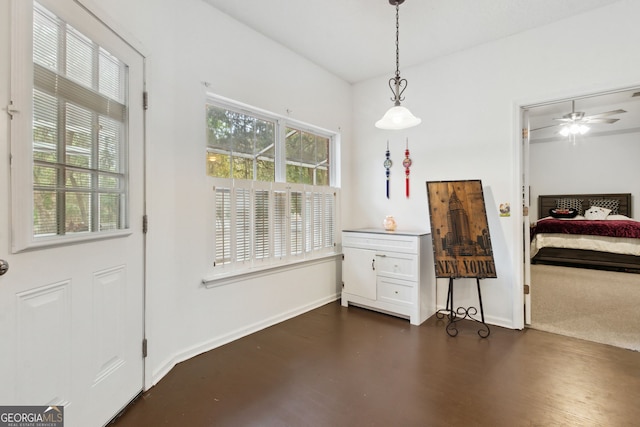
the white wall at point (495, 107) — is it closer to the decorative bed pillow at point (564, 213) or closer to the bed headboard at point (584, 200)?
the decorative bed pillow at point (564, 213)

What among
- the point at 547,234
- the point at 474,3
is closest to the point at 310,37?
the point at 474,3

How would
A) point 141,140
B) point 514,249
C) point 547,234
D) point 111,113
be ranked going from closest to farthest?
point 111,113, point 141,140, point 514,249, point 547,234

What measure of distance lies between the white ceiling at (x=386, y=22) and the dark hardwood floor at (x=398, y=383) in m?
2.83

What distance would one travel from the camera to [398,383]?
78.1 inches

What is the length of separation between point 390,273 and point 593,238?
187 inches

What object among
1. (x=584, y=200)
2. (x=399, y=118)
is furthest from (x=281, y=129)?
(x=584, y=200)

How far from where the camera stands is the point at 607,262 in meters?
5.20

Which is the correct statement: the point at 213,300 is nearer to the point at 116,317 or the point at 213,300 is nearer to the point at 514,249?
the point at 116,317

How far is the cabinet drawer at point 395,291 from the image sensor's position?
3051 millimetres

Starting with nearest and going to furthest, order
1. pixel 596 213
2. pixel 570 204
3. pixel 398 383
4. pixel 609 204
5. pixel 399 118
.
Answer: pixel 398 383 → pixel 399 118 → pixel 596 213 → pixel 609 204 → pixel 570 204

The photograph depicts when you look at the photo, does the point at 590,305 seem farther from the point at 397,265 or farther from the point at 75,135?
the point at 75,135

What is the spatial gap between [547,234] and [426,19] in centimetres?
528

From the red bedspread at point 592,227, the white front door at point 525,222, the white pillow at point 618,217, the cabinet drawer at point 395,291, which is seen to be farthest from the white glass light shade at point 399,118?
the white pillow at point 618,217

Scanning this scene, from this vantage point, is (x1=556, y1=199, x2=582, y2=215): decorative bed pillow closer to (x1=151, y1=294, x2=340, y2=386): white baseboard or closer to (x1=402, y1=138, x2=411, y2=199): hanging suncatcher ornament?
(x1=402, y1=138, x2=411, y2=199): hanging suncatcher ornament
